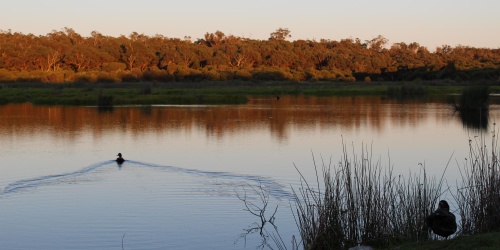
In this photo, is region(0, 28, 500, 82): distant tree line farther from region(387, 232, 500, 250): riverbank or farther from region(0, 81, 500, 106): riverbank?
region(387, 232, 500, 250): riverbank

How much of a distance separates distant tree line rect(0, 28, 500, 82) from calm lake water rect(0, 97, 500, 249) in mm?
36970

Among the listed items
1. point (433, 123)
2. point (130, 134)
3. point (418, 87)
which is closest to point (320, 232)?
point (130, 134)

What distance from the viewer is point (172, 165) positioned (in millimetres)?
15891

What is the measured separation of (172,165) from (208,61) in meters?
71.3

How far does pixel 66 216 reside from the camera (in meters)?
10.9

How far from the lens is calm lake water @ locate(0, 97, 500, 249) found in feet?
32.9

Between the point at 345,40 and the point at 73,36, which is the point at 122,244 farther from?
the point at 345,40

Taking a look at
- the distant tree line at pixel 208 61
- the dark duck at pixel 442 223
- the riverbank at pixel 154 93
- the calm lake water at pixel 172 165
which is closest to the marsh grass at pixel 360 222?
the dark duck at pixel 442 223

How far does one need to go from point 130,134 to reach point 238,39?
88875 millimetres

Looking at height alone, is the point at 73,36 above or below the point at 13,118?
above

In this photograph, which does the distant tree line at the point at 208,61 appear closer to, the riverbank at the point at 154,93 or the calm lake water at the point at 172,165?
the riverbank at the point at 154,93

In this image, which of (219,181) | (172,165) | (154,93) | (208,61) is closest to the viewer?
(219,181)

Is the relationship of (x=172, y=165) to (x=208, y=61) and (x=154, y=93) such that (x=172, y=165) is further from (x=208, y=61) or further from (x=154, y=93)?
(x=208, y=61)

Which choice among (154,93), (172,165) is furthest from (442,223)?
(154,93)
